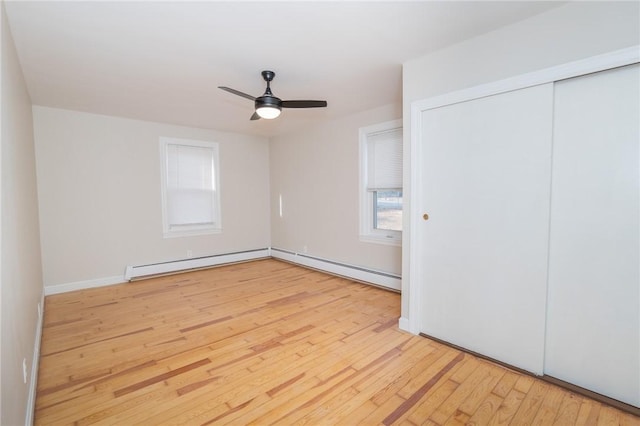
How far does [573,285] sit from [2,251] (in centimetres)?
329

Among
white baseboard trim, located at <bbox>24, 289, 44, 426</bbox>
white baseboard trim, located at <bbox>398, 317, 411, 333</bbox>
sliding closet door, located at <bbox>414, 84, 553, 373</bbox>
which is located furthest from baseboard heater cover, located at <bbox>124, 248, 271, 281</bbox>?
sliding closet door, located at <bbox>414, 84, 553, 373</bbox>

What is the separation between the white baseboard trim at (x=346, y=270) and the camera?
404 cm

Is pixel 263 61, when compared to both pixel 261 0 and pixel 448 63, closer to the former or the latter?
pixel 261 0

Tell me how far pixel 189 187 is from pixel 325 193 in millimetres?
2392

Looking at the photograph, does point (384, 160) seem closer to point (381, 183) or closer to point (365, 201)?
point (381, 183)

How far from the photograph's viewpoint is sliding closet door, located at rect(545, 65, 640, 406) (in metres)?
1.79

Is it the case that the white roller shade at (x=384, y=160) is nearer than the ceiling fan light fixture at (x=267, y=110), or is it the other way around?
the ceiling fan light fixture at (x=267, y=110)

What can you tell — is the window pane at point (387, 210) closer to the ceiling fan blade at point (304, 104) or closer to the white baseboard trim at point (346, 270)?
the white baseboard trim at point (346, 270)

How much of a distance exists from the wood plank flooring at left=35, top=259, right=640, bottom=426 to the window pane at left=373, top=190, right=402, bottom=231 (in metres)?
1.13

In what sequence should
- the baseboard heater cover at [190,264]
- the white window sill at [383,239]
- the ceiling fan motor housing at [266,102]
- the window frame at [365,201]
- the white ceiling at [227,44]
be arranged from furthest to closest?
1. the baseboard heater cover at [190,264]
2. the window frame at [365,201]
3. the white window sill at [383,239]
4. the ceiling fan motor housing at [266,102]
5. the white ceiling at [227,44]

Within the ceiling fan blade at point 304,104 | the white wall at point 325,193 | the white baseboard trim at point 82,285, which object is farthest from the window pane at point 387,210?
the white baseboard trim at point 82,285

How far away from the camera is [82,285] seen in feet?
13.6

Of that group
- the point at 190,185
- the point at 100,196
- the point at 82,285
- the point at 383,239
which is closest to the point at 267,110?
the point at 383,239

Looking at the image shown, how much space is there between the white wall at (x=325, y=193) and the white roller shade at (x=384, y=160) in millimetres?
211
